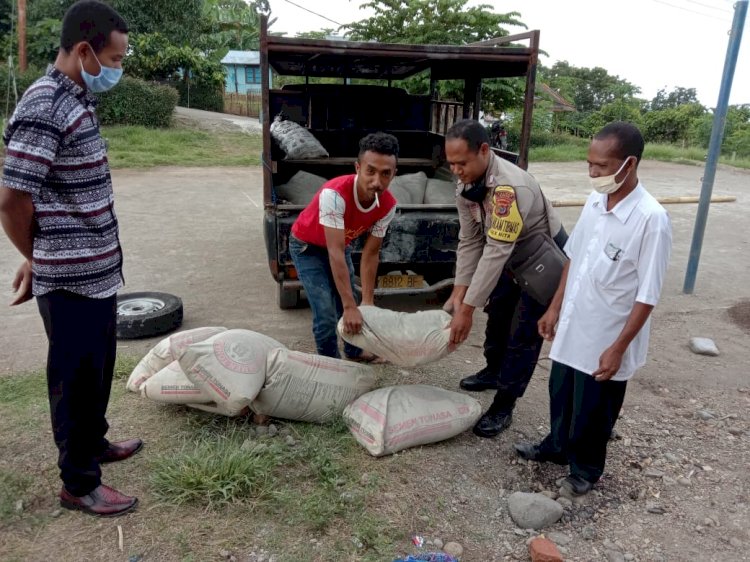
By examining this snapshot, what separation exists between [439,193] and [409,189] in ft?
0.83

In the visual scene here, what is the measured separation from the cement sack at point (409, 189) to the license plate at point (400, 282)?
60 cm

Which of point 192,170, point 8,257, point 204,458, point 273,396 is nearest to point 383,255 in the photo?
point 273,396

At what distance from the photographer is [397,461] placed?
109 inches

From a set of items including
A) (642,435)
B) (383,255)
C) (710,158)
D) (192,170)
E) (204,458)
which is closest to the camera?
(204,458)

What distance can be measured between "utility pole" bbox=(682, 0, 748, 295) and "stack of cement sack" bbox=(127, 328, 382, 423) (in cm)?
403

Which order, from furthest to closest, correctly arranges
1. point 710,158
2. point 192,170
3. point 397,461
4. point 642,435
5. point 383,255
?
1. point 192,170
2. point 710,158
3. point 383,255
4. point 642,435
5. point 397,461

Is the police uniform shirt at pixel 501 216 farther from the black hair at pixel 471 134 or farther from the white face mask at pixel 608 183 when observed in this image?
the white face mask at pixel 608 183

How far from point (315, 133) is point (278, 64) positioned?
0.82m

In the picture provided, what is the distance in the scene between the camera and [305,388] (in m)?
2.93

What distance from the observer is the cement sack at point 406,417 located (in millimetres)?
2771

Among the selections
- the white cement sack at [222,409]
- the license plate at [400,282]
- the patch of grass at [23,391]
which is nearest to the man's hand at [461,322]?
the white cement sack at [222,409]

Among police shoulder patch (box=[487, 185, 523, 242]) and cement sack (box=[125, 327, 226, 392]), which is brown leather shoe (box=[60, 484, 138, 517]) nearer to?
cement sack (box=[125, 327, 226, 392])

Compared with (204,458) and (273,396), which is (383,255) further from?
(204,458)

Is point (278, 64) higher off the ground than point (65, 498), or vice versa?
point (278, 64)
